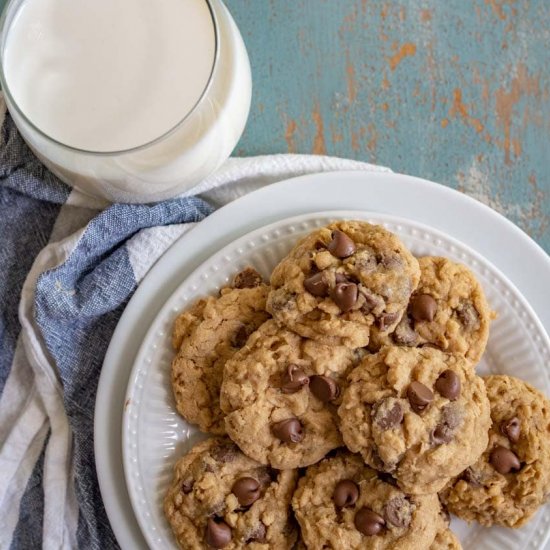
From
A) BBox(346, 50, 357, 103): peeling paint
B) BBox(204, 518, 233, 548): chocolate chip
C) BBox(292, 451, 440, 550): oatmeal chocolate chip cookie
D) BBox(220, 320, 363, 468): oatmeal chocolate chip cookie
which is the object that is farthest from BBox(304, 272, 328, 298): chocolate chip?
BBox(346, 50, 357, 103): peeling paint

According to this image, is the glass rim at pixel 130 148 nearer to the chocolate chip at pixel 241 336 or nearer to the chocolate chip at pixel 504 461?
the chocolate chip at pixel 241 336

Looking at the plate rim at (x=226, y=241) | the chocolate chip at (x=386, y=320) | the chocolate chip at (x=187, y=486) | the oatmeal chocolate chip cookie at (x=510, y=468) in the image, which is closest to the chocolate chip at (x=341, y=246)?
the chocolate chip at (x=386, y=320)

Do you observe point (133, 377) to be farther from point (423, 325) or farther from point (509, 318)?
point (509, 318)

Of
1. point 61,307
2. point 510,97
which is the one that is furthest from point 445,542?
point 510,97

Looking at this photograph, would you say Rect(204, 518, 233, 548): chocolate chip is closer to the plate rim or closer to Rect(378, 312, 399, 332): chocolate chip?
the plate rim

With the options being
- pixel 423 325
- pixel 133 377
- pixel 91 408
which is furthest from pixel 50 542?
pixel 423 325

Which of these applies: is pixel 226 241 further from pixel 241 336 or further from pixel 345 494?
pixel 345 494
